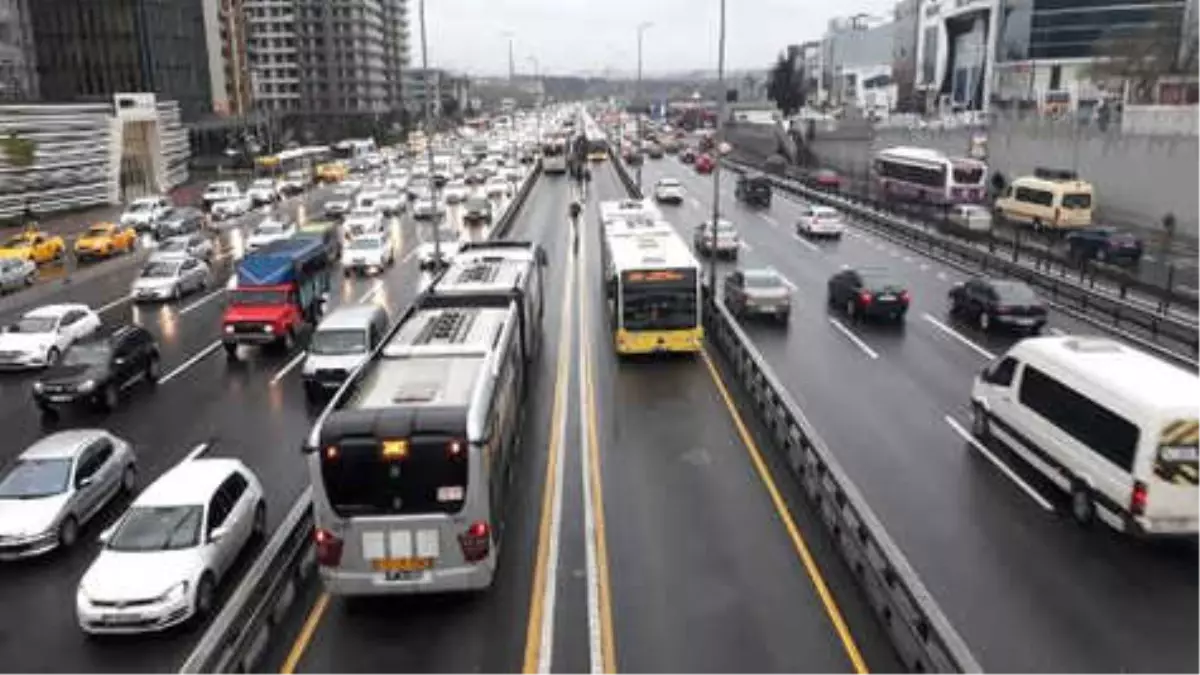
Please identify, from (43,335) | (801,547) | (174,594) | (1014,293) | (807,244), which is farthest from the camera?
(807,244)

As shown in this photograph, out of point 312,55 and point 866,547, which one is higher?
point 312,55

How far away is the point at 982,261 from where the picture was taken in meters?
39.7

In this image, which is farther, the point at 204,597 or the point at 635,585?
the point at 635,585

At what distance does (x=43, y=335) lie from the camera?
94.5 ft

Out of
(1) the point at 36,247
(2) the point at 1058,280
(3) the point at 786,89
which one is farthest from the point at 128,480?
(3) the point at 786,89

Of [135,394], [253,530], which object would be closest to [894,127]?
[135,394]

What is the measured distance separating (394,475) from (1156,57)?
82.3m

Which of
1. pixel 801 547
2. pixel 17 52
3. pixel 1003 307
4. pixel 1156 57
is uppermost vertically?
pixel 17 52

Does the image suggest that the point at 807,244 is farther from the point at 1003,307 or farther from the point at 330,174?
the point at 330,174

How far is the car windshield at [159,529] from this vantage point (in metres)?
Answer: 13.7

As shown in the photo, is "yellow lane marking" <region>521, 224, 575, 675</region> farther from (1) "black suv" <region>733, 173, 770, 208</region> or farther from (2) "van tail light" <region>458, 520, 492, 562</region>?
(1) "black suv" <region>733, 173, 770, 208</region>

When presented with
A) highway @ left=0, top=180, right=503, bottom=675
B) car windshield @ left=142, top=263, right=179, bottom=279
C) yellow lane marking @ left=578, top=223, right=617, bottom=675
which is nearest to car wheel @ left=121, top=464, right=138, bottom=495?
highway @ left=0, top=180, right=503, bottom=675

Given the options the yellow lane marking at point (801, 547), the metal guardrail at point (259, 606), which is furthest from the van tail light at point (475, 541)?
the yellow lane marking at point (801, 547)

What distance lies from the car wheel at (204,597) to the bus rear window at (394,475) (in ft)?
9.19
